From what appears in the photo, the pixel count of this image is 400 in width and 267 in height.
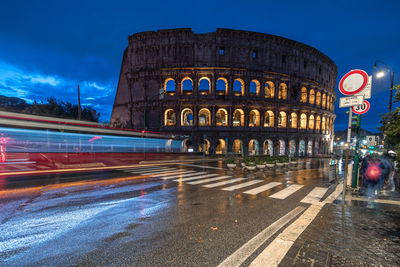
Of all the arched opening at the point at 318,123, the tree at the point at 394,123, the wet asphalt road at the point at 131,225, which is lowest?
the wet asphalt road at the point at 131,225

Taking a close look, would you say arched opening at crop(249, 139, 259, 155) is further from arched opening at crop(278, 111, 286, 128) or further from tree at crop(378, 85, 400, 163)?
tree at crop(378, 85, 400, 163)

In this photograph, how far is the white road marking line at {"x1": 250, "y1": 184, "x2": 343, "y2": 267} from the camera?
2.73m

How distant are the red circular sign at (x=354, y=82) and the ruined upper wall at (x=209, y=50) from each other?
27.2m

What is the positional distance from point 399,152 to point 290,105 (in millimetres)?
30786

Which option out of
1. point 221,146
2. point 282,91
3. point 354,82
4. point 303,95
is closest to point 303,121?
point 303,95

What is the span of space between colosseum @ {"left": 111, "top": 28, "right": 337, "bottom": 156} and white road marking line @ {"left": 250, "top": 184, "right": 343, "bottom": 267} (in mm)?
23652

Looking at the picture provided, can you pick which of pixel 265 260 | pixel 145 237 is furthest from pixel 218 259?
pixel 145 237

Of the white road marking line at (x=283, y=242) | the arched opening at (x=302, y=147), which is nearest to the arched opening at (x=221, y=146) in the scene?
the arched opening at (x=302, y=147)

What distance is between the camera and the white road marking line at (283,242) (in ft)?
8.95

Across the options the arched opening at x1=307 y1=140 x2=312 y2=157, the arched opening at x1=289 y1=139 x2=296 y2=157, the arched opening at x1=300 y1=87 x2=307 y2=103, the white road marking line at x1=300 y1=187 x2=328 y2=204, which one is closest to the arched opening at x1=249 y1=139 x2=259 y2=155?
the arched opening at x1=289 y1=139 x2=296 y2=157

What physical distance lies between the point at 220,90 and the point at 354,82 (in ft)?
89.7

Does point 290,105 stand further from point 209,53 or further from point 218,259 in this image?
point 218,259

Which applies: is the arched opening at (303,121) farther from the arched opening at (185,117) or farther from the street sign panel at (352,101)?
the street sign panel at (352,101)

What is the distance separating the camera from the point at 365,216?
4.57 meters
